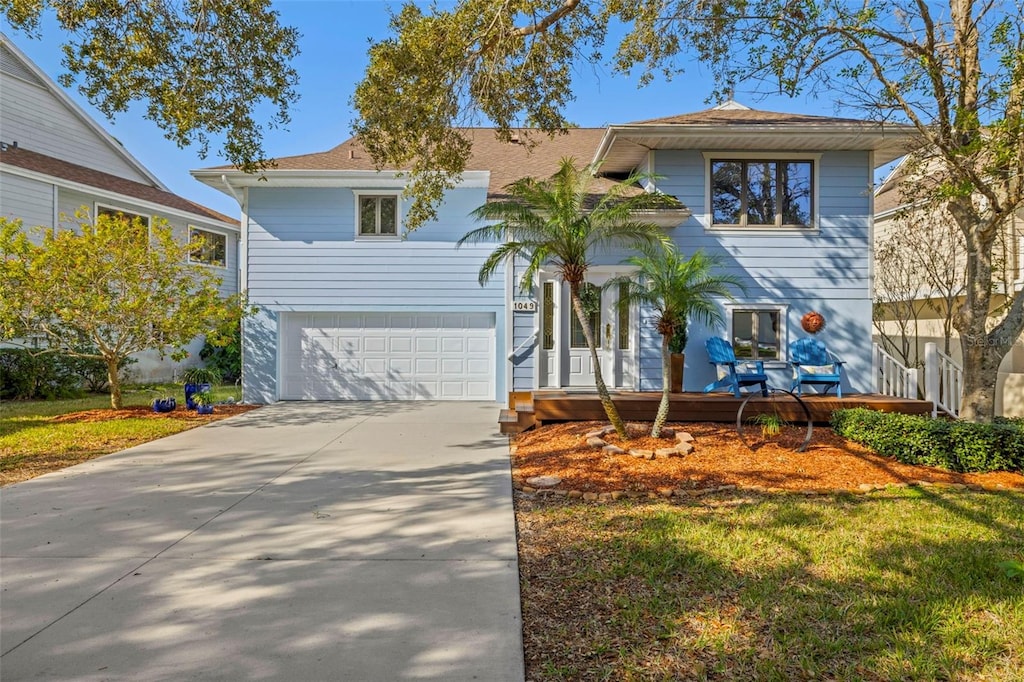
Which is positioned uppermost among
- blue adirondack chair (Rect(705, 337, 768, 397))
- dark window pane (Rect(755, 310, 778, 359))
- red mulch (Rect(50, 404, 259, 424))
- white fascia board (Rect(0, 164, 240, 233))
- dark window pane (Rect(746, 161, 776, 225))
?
white fascia board (Rect(0, 164, 240, 233))

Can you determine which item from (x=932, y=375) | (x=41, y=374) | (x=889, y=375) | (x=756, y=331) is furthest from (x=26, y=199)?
(x=932, y=375)

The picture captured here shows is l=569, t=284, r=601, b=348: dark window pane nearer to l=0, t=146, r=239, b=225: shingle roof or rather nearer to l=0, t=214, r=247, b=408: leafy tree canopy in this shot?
l=0, t=214, r=247, b=408: leafy tree canopy

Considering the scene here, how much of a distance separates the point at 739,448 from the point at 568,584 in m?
4.34

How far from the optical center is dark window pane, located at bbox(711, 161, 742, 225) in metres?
10.8

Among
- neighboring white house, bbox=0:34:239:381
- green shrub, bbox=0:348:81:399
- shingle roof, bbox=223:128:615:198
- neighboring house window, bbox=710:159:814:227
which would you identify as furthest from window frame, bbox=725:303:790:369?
green shrub, bbox=0:348:81:399

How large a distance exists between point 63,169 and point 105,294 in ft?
24.8

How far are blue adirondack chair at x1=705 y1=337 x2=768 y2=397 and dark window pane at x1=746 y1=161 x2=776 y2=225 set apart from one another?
2.39 metres

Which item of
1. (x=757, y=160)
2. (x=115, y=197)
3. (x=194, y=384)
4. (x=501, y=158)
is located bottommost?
(x=194, y=384)

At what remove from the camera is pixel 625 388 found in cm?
1091

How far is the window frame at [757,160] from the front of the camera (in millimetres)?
10625

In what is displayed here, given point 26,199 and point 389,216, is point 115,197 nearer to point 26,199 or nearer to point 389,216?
point 26,199

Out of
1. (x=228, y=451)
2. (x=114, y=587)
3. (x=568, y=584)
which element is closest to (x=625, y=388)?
(x=228, y=451)

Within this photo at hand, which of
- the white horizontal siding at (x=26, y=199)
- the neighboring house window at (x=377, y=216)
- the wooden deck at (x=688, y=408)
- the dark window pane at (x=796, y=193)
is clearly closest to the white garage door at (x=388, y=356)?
the neighboring house window at (x=377, y=216)

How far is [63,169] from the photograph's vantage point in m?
15.5
